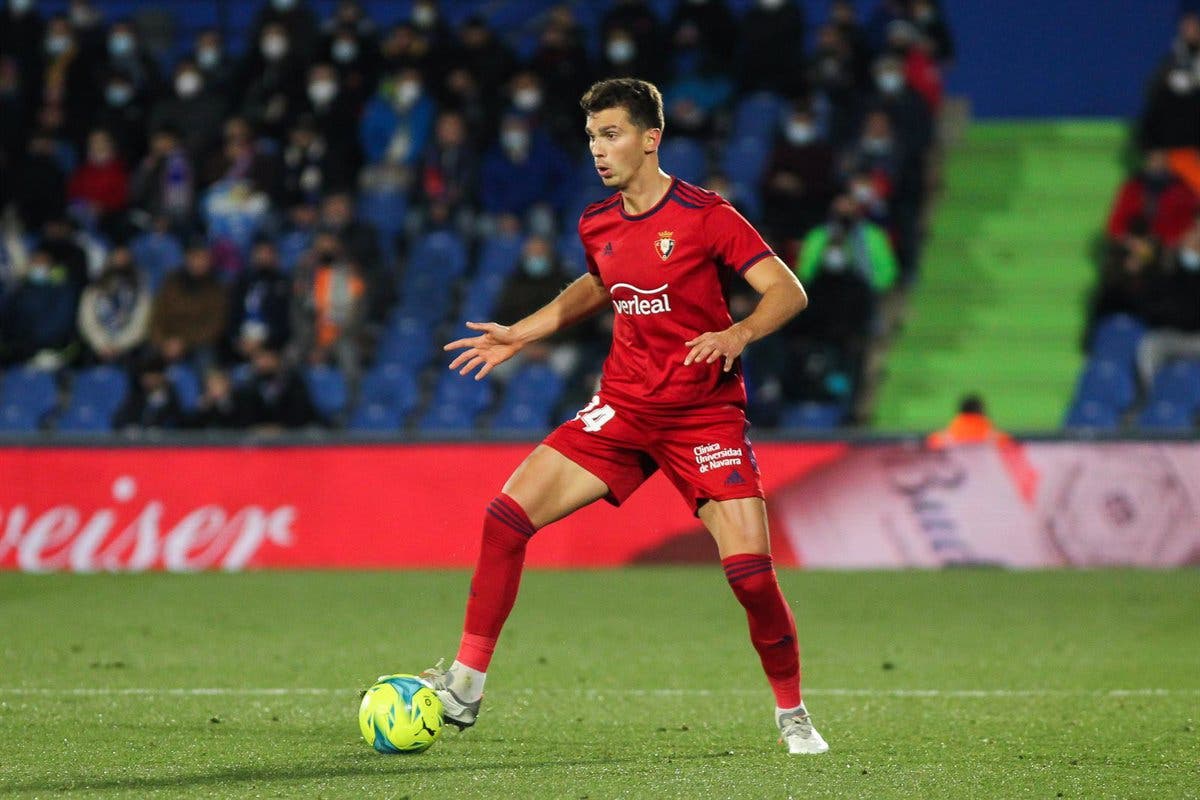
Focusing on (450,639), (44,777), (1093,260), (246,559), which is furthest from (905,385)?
(44,777)

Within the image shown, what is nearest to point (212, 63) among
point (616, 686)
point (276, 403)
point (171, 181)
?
point (171, 181)

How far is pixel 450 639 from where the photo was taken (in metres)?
9.43

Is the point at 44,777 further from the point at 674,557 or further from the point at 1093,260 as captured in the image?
the point at 1093,260

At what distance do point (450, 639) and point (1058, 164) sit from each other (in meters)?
11.1

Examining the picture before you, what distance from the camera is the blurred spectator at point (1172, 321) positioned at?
15273 mm

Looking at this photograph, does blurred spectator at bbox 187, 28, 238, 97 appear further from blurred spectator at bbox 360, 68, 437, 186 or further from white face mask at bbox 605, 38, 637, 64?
white face mask at bbox 605, 38, 637, 64

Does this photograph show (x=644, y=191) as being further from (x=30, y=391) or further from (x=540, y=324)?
(x=30, y=391)

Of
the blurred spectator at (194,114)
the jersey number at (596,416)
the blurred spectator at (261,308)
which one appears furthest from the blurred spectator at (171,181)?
the jersey number at (596,416)

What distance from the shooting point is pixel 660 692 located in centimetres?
769

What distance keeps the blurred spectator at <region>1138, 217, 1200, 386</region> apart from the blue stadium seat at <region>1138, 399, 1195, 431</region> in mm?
234

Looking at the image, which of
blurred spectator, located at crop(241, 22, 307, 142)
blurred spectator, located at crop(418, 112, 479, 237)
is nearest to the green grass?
blurred spectator, located at crop(418, 112, 479, 237)

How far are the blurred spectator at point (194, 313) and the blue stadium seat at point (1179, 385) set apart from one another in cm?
778

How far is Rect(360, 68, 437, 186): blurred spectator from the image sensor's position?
57.9 ft

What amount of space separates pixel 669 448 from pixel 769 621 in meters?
0.66
